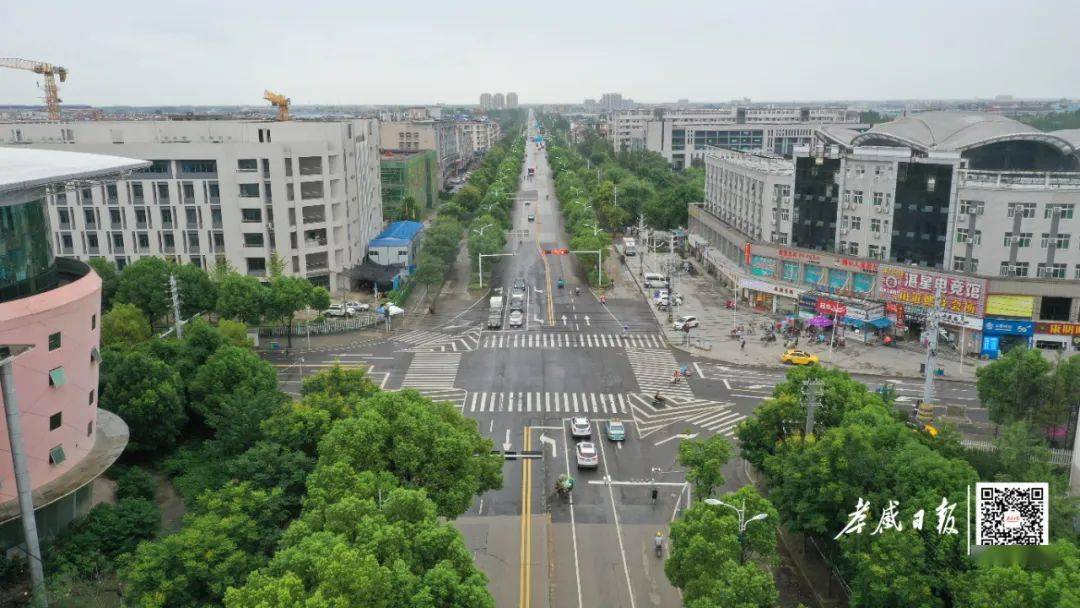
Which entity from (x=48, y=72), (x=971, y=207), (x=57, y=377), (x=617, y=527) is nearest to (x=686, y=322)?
(x=971, y=207)

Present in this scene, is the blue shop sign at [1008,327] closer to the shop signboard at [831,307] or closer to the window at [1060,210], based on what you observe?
the window at [1060,210]

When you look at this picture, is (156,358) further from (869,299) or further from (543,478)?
(869,299)

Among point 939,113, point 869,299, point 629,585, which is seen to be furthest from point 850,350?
point 629,585

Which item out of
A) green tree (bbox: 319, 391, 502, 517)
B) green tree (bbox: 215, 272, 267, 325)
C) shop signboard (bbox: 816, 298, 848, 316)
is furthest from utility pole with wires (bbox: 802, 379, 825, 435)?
green tree (bbox: 215, 272, 267, 325)

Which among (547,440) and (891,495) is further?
(547,440)

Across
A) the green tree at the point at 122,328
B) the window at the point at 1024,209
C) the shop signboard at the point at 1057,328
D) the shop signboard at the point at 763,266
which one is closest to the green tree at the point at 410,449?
the green tree at the point at 122,328

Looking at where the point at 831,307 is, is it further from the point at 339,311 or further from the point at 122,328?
the point at 122,328
